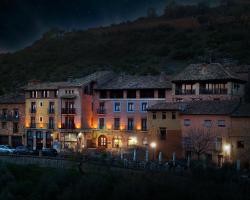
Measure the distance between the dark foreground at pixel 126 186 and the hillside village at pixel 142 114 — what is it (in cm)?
974

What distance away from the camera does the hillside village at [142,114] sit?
56375mm

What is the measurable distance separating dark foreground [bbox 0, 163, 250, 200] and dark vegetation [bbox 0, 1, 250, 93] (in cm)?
5490

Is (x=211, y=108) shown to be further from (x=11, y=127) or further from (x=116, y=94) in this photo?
(x=11, y=127)

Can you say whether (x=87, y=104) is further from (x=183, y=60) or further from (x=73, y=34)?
(x=73, y=34)

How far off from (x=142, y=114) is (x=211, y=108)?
13.0 meters

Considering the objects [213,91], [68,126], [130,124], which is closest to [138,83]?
[130,124]

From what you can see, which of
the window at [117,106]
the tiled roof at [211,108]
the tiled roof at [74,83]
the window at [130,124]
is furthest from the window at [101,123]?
the tiled roof at [211,108]

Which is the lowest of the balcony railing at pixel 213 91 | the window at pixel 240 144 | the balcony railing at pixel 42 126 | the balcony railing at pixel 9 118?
the window at pixel 240 144

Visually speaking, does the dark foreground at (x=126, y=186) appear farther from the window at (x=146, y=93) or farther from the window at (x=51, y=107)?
the window at (x=51, y=107)

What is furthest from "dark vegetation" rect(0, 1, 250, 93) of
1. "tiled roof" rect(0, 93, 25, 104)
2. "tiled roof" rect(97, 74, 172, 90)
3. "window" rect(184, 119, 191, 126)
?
"window" rect(184, 119, 191, 126)

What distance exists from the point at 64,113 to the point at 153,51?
224 feet

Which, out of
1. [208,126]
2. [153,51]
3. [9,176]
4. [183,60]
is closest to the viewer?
[9,176]

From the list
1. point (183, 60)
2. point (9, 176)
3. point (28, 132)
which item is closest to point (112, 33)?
point (183, 60)

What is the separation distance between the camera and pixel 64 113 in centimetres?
7244
